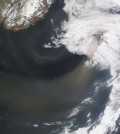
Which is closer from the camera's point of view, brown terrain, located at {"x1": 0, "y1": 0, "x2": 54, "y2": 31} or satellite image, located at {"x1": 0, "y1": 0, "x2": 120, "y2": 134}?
satellite image, located at {"x1": 0, "y1": 0, "x2": 120, "y2": 134}

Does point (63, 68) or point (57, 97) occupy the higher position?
point (63, 68)

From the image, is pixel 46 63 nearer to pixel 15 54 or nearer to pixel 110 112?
pixel 15 54

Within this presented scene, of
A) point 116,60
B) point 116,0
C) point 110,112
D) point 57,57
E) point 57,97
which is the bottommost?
point 110,112

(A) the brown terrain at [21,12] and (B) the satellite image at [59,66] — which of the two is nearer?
(B) the satellite image at [59,66]

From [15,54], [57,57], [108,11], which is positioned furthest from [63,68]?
[108,11]

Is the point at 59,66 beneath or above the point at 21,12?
beneath

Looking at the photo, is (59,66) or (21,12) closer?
(59,66)

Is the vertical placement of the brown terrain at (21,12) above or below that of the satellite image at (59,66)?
above

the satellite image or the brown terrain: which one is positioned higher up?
the brown terrain
